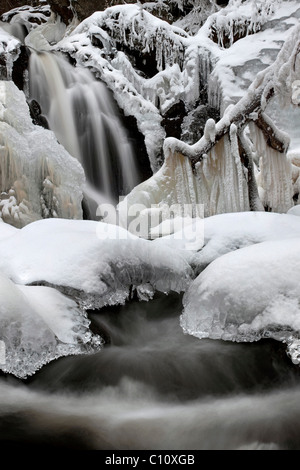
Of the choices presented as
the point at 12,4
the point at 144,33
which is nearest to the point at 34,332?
the point at 144,33

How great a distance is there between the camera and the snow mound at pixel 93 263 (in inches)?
126

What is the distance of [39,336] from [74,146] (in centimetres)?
589

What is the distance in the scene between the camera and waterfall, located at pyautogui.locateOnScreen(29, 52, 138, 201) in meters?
7.85

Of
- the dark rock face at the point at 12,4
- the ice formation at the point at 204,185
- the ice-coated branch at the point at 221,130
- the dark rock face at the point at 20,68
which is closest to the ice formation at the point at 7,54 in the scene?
the dark rock face at the point at 20,68

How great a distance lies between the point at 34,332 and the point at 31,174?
3842mm

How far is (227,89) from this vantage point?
9672 mm

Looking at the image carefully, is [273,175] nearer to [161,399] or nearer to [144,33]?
[161,399]

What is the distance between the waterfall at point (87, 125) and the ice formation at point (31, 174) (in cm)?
175

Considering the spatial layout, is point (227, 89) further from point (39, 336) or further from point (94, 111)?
point (39, 336)

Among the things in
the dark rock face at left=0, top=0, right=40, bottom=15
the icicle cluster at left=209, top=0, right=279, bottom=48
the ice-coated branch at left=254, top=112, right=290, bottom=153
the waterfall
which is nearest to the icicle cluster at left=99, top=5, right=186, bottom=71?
the icicle cluster at left=209, top=0, right=279, bottom=48

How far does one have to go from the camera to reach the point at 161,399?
233cm

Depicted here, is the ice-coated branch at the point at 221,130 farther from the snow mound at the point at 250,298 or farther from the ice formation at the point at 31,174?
the snow mound at the point at 250,298
